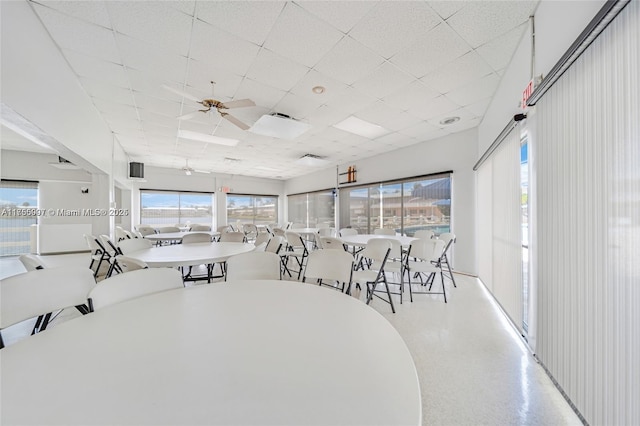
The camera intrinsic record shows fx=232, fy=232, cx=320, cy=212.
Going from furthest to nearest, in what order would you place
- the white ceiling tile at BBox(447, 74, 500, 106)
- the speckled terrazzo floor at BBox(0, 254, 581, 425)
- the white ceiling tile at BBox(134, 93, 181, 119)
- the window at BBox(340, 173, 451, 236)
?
the window at BBox(340, 173, 451, 236)
the white ceiling tile at BBox(134, 93, 181, 119)
the white ceiling tile at BBox(447, 74, 500, 106)
the speckled terrazzo floor at BBox(0, 254, 581, 425)

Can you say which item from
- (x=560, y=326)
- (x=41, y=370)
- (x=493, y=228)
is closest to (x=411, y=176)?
(x=493, y=228)

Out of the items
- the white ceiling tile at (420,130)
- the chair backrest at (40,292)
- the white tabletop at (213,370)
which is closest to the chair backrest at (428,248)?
the white ceiling tile at (420,130)

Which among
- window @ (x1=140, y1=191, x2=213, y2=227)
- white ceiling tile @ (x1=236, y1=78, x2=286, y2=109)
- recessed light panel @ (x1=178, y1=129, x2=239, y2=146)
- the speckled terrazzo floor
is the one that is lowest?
the speckled terrazzo floor

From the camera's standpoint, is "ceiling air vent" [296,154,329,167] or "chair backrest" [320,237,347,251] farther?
"ceiling air vent" [296,154,329,167]

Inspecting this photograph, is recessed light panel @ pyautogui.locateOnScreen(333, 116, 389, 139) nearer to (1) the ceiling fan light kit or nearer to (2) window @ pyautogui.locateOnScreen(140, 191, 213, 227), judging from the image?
(1) the ceiling fan light kit

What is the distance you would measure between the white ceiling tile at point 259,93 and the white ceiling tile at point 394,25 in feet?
4.58

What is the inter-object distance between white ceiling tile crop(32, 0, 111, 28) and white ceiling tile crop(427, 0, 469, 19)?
2803 mm

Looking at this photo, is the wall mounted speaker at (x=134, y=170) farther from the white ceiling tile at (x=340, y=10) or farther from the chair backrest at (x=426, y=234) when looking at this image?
the chair backrest at (x=426, y=234)

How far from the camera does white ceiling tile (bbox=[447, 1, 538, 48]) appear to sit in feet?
6.53

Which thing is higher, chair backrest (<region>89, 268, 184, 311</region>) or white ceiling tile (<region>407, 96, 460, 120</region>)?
white ceiling tile (<region>407, 96, 460, 120</region>)

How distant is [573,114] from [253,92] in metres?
3.32

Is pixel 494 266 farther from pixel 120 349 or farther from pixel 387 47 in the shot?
pixel 120 349

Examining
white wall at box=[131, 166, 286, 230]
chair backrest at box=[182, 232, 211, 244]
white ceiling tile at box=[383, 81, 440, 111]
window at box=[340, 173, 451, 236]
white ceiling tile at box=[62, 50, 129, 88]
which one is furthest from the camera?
white wall at box=[131, 166, 286, 230]

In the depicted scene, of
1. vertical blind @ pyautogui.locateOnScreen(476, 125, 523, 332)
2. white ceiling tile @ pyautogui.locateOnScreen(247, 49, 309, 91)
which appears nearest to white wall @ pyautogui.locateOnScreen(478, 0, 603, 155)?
vertical blind @ pyautogui.locateOnScreen(476, 125, 523, 332)
